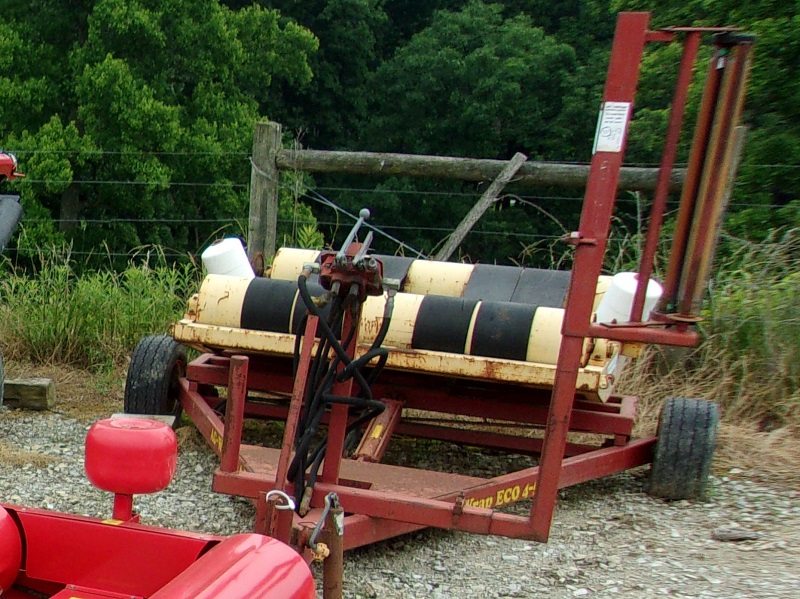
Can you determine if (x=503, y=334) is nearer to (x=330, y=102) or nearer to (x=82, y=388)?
(x=82, y=388)

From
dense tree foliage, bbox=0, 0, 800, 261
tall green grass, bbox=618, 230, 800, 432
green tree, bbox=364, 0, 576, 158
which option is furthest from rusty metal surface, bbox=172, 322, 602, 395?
green tree, bbox=364, 0, 576, 158

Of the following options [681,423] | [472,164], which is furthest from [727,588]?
[472,164]

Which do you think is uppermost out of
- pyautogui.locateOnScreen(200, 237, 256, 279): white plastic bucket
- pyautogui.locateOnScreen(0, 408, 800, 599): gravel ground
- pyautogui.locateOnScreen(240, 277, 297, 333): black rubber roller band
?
pyautogui.locateOnScreen(200, 237, 256, 279): white plastic bucket

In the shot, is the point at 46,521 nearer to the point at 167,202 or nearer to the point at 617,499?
the point at 617,499

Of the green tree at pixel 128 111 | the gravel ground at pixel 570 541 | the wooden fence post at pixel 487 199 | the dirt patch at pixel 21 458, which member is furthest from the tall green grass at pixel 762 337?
the green tree at pixel 128 111

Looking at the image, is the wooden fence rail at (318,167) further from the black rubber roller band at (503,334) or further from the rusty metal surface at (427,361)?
the black rubber roller band at (503,334)

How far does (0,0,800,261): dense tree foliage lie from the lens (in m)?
10.3

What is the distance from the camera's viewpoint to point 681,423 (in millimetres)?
4477

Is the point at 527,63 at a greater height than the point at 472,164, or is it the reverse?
the point at 527,63

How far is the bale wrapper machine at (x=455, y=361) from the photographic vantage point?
2775 millimetres

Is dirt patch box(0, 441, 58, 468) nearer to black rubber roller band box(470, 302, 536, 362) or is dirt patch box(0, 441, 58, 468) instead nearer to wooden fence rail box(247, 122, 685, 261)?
black rubber roller band box(470, 302, 536, 362)

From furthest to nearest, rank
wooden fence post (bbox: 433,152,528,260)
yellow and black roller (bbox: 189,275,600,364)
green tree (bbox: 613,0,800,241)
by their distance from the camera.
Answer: green tree (bbox: 613,0,800,241) → wooden fence post (bbox: 433,152,528,260) → yellow and black roller (bbox: 189,275,600,364)

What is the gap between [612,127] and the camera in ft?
9.30

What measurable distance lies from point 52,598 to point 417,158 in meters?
5.44
